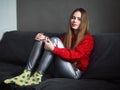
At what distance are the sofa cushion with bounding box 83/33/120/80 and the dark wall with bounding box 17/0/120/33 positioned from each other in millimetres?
337

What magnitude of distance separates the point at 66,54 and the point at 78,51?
0.12 meters

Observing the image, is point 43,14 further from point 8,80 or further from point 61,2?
point 8,80

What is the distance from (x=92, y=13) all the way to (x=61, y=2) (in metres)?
Result: 0.41

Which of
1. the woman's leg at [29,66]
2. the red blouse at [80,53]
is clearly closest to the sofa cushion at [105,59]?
the red blouse at [80,53]

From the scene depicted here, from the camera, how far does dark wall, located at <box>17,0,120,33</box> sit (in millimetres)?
2482

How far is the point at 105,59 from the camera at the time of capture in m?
2.12

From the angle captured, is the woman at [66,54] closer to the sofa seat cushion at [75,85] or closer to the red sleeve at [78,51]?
the red sleeve at [78,51]

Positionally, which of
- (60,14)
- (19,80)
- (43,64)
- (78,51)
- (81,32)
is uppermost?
(60,14)

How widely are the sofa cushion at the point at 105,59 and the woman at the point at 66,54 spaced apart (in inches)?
2.4

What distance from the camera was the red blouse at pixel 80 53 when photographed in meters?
2.06

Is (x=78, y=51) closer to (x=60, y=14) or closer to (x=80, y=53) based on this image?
(x=80, y=53)

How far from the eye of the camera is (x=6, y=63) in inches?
108

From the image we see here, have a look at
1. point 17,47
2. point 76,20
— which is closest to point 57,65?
point 76,20

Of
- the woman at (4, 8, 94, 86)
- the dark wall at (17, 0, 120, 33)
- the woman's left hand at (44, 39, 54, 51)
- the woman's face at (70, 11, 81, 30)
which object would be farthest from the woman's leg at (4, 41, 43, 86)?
the dark wall at (17, 0, 120, 33)
